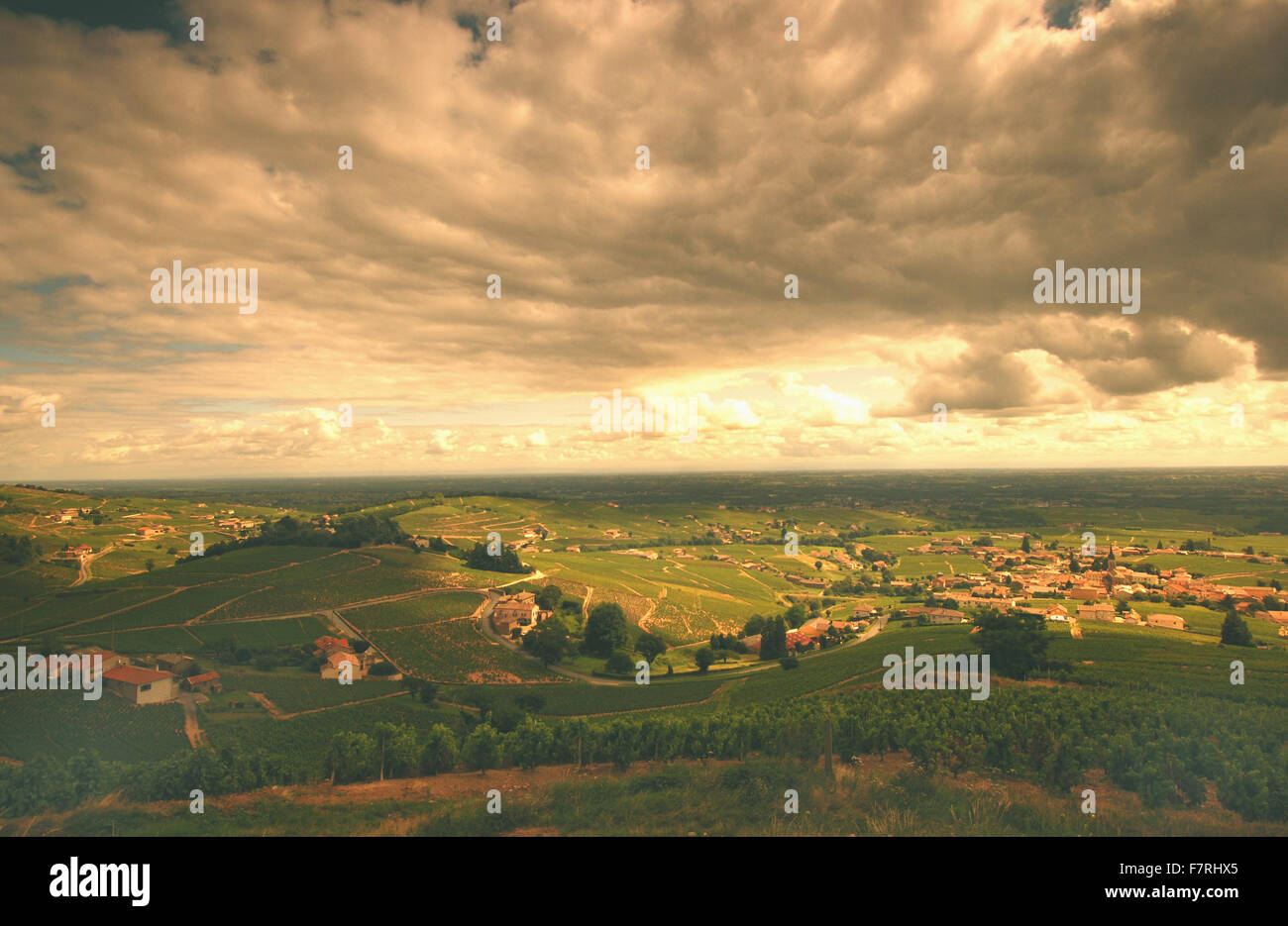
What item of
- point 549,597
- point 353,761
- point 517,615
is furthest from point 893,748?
point 549,597

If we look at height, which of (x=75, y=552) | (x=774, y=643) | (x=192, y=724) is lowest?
(x=192, y=724)

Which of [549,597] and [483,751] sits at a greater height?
[483,751]

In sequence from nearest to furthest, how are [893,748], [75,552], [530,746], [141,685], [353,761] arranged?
1. [893,748]
2. [353,761]
3. [530,746]
4. [141,685]
5. [75,552]

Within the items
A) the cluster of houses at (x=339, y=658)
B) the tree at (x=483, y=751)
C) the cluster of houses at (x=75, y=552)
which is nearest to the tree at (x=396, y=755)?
the tree at (x=483, y=751)

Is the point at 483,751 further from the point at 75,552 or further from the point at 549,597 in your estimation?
the point at 75,552
